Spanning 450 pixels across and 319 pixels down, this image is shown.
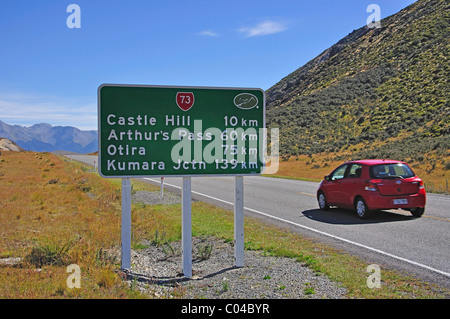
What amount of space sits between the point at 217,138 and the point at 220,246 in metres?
2.87

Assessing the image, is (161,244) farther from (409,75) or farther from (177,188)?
(409,75)

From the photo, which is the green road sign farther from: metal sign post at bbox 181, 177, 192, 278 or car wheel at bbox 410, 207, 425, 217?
car wheel at bbox 410, 207, 425, 217

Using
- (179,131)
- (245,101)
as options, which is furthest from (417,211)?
(179,131)

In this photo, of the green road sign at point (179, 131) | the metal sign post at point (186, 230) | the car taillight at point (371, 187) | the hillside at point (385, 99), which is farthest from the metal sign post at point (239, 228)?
the hillside at point (385, 99)

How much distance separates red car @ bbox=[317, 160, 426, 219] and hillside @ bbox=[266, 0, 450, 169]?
22.4m

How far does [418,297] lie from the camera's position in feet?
18.4

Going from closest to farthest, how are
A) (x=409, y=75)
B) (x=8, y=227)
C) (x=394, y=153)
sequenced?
(x=8, y=227), (x=394, y=153), (x=409, y=75)

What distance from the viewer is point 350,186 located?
41.9 ft

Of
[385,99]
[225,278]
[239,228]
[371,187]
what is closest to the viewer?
[225,278]

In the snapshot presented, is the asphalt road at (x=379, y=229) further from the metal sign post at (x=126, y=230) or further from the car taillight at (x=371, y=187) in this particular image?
the metal sign post at (x=126, y=230)

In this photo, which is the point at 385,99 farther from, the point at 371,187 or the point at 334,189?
the point at 371,187

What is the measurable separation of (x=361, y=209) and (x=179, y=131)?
24.0 ft

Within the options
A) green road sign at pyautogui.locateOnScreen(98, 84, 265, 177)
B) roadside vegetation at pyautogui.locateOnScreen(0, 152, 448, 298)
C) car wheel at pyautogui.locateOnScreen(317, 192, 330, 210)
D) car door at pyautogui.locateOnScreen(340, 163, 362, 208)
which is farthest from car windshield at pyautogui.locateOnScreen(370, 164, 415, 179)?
green road sign at pyautogui.locateOnScreen(98, 84, 265, 177)
